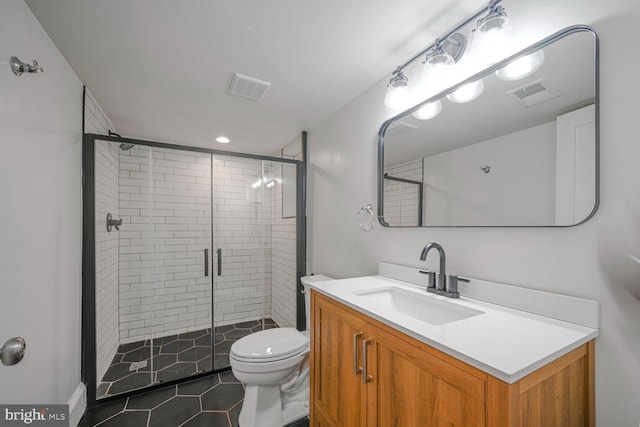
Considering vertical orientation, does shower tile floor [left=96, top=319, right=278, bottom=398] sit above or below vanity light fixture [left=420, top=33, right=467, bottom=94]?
below

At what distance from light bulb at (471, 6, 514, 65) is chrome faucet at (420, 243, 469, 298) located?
851mm

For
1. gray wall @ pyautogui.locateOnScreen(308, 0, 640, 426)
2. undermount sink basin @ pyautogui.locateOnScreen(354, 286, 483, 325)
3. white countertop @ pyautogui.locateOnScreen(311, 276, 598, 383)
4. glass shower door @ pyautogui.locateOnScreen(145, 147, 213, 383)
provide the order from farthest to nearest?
glass shower door @ pyautogui.locateOnScreen(145, 147, 213, 383)
undermount sink basin @ pyautogui.locateOnScreen(354, 286, 483, 325)
gray wall @ pyautogui.locateOnScreen(308, 0, 640, 426)
white countertop @ pyautogui.locateOnScreen(311, 276, 598, 383)

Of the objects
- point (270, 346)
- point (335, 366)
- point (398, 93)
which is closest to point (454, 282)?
point (335, 366)

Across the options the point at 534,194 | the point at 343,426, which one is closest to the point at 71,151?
the point at 343,426

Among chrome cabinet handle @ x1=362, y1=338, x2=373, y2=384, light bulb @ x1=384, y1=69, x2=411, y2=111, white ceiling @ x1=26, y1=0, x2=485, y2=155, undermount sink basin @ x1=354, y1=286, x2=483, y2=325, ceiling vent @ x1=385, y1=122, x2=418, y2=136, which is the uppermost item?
white ceiling @ x1=26, y1=0, x2=485, y2=155

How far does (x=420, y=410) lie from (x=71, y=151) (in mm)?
2362

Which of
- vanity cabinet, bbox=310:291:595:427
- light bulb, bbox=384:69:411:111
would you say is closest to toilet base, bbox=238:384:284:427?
vanity cabinet, bbox=310:291:595:427

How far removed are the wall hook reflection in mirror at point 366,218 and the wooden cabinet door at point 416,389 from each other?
902 millimetres

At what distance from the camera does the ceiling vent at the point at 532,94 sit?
40.3 inches

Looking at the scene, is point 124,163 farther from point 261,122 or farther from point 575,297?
point 575,297

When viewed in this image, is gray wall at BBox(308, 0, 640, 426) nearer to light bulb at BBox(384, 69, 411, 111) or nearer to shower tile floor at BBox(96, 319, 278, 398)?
light bulb at BBox(384, 69, 411, 111)

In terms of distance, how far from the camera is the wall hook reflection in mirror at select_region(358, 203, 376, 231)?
72.3 inches

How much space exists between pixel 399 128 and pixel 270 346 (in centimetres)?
164

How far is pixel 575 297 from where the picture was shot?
917 millimetres
